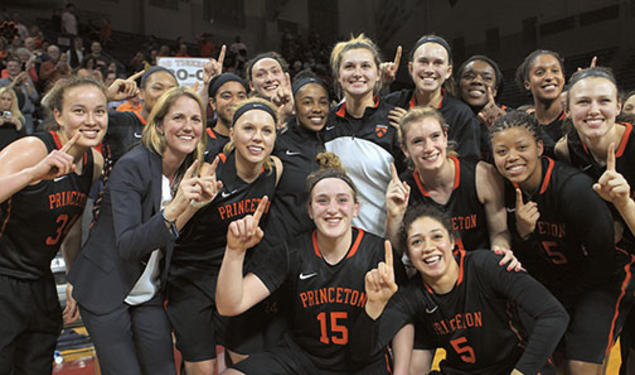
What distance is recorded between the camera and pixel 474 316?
113 inches

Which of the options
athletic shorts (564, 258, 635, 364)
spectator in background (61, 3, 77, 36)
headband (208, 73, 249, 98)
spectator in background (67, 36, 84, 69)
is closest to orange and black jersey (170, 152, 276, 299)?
headband (208, 73, 249, 98)

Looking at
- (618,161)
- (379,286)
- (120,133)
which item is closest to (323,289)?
(379,286)

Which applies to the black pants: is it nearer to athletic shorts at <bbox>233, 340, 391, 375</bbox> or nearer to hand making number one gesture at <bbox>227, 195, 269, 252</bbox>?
athletic shorts at <bbox>233, 340, 391, 375</bbox>

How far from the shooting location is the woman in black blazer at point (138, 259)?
278cm

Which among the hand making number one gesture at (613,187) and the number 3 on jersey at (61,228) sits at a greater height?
the hand making number one gesture at (613,187)

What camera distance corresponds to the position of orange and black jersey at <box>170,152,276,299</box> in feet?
10.2

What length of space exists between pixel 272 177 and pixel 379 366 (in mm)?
1275

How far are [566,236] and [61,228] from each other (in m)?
2.88

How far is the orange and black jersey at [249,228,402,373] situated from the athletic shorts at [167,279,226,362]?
0.41 m

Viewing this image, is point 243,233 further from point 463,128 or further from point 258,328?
point 463,128

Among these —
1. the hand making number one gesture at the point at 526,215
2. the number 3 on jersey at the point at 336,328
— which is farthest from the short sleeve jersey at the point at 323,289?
the hand making number one gesture at the point at 526,215

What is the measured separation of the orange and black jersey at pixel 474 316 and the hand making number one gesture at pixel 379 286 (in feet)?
0.26

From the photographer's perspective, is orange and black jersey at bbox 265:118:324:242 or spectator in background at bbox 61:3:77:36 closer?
orange and black jersey at bbox 265:118:324:242

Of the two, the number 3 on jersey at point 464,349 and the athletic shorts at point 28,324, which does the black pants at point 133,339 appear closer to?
the athletic shorts at point 28,324
